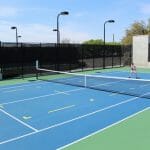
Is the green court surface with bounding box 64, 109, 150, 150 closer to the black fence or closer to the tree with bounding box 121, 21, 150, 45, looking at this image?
the black fence

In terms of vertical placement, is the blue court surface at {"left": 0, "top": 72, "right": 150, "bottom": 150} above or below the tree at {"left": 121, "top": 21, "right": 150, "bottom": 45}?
below

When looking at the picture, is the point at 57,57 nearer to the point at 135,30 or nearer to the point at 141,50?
the point at 141,50

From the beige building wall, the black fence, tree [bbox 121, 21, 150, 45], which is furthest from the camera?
tree [bbox 121, 21, 150, 45]

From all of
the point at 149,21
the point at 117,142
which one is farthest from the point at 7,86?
the point at 149,21

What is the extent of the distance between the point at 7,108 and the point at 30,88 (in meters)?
5.59

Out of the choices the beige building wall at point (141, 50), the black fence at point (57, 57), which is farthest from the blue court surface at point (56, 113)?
the beige building wall at point (141, 50)

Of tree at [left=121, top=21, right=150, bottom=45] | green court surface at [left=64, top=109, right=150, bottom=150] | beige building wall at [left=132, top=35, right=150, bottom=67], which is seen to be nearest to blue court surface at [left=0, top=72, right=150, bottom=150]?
green court surface at [left=64, top=109, right=150, bottom=150]

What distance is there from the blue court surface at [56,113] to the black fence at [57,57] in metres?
6.97

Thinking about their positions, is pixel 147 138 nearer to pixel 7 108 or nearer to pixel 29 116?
Answer: pixel 29 116

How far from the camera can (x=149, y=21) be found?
7169 centimetres

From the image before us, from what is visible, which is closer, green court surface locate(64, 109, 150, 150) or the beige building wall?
green court surface locate(64, 109, 150, 150)

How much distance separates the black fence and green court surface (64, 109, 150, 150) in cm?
1581

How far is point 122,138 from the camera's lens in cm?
840

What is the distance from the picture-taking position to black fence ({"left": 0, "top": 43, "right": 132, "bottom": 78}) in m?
24.2
